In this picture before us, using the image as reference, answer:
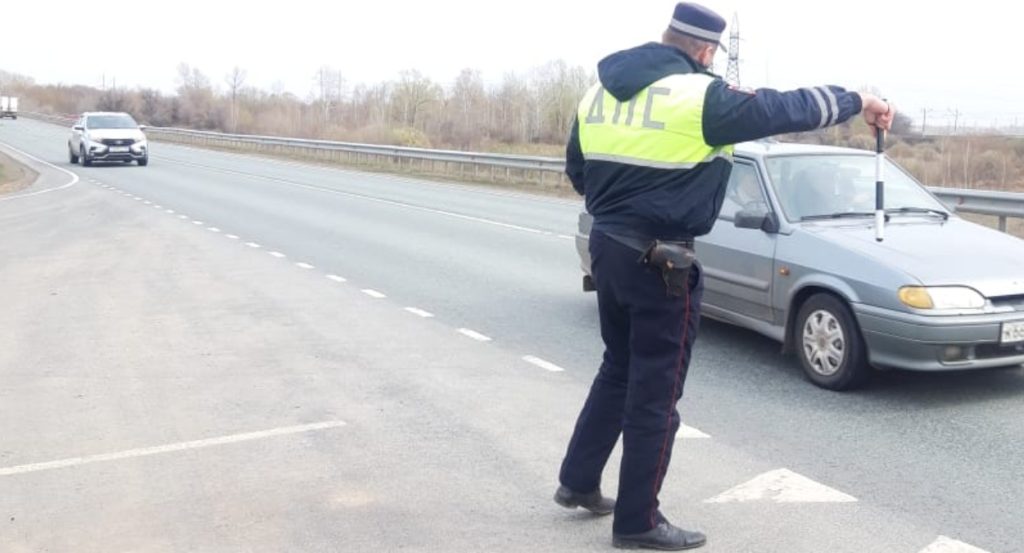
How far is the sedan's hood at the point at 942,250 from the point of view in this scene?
264 inches

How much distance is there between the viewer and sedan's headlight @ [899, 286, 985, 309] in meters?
6.60

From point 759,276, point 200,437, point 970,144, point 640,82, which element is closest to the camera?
point 640,82

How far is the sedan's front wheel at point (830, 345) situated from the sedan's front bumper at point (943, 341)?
18 centimetres

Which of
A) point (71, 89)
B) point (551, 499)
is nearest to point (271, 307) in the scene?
point (551, 499)

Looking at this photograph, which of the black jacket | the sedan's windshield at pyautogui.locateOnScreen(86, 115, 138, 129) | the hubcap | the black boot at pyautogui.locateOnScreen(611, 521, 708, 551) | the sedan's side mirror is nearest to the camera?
the black jacket

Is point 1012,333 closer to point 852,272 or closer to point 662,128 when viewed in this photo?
point 852,272

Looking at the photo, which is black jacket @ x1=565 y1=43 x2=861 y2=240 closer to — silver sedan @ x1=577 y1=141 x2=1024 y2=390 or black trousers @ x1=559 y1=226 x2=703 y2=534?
black trousers @ x1=559 y1=226 x2=703 y2=534

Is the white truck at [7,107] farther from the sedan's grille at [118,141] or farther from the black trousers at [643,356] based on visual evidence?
the black trousers at [643,356]

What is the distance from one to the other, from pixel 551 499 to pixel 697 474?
2.53ft

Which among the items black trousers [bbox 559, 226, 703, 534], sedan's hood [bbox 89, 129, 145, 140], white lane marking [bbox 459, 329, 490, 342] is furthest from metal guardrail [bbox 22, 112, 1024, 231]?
sedan's hood [bbox 89, 129, 145, 140]

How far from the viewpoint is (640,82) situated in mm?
4285

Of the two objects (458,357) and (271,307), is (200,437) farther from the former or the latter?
(271,307)

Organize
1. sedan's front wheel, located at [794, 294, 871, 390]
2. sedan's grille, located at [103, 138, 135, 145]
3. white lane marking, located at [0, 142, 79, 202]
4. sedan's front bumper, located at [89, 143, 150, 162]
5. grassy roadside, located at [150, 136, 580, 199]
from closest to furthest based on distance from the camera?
sedan's front wheel, located at [794, 294, 871, 390] < white lane marking, located at [0, 142, 79, 202] < grassy roadside, located at [150, 136, 580, 199] < sedan's front bumper, located at [89, 143, 150, 162] < sedan's grille, located at [103, 138, 135, 145]

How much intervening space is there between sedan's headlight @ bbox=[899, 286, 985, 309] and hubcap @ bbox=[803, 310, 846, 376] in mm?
519
